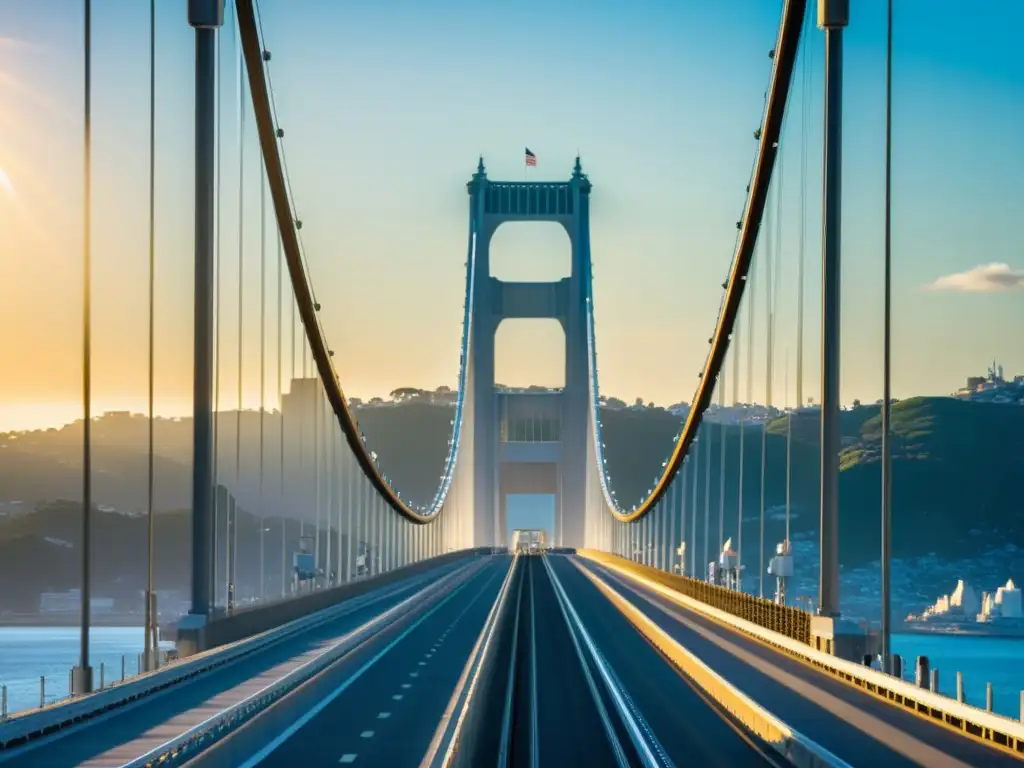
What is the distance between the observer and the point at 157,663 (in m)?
29.5

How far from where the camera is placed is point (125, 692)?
83.0 ft

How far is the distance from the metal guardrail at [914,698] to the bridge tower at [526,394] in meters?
99.3

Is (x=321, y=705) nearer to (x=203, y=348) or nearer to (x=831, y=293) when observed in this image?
(x=203, y=348)

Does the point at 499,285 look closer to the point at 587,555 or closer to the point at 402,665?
the point at 587,555

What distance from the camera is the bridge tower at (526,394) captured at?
141m

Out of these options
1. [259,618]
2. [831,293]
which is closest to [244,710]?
[831,293]

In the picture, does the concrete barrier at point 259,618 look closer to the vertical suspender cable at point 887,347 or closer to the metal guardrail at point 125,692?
the metal guardrail at point 125,692

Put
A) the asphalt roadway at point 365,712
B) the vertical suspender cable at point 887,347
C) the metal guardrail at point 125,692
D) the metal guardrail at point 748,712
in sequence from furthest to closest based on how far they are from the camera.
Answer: the vertical suspender cable at point 887,347 → the metal guardrail at point 125,692 → the asphalt roadway at point 365,712 → the metal guardrail at point 748,712

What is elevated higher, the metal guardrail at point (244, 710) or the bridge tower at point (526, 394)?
the bridge tower at point (526, 394)

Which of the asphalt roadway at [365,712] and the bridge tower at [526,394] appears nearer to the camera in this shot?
the asphalt roadway at [365,712]

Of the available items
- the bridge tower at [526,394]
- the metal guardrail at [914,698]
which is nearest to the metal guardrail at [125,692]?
the metal guardrail at [914,698]

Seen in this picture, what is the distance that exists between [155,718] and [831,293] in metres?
14.1

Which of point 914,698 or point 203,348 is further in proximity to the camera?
point 203,348

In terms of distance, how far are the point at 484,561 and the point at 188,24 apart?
305 feet
